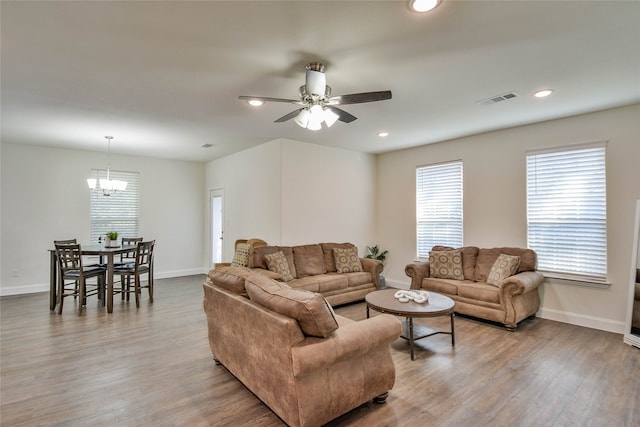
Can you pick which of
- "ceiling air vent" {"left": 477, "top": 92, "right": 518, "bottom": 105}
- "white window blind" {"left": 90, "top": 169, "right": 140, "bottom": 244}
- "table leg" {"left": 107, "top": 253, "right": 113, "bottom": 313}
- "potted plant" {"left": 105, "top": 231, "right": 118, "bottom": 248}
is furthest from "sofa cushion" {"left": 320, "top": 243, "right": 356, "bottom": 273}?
"white window blind" {"left": 90, "top": 169, "right": 140, "bottom": 244}

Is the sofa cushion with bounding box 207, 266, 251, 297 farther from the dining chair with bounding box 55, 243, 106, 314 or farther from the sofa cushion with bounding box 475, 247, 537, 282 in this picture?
the sofa cushion with bounding box 475, 247, 537, 282

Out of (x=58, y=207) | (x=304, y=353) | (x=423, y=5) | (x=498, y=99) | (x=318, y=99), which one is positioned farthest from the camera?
(x=58, y=207)

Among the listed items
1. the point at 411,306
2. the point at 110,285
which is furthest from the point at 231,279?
the point at 110,285

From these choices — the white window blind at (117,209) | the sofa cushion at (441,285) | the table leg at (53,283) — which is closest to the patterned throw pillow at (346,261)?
the sofa cushion at (441,285)

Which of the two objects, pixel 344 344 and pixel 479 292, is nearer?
pixel 344 344

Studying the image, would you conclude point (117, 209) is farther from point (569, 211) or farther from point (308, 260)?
point (569, 211)

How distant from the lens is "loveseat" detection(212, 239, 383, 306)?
477cm

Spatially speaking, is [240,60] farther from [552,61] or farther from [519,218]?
[519,218]

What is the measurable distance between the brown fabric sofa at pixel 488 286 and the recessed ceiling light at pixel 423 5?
3.33 meters

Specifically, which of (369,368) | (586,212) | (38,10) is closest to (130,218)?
(38,10)

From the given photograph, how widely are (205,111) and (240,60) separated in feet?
5.08

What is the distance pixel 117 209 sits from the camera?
6918mm

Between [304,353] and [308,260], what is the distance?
11.3ft

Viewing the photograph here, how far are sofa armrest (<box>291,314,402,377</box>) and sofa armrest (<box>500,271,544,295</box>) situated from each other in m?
2.35
